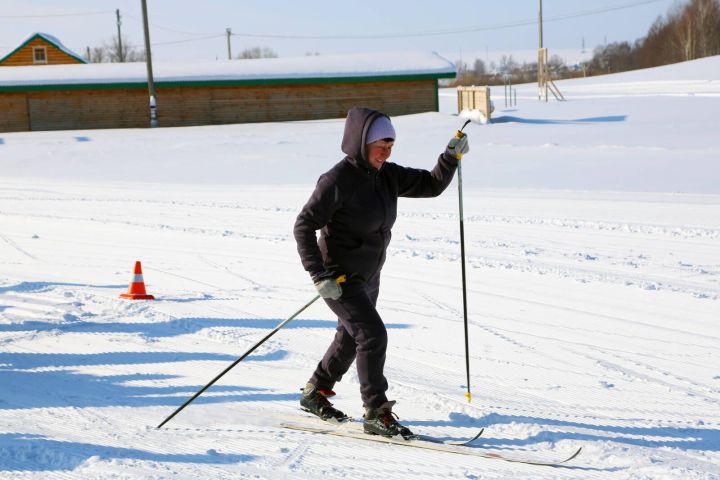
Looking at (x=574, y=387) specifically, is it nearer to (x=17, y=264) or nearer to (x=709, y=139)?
(x=17, y=264)

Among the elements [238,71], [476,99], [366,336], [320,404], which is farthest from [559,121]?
[366,336]

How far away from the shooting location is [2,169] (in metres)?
22.1

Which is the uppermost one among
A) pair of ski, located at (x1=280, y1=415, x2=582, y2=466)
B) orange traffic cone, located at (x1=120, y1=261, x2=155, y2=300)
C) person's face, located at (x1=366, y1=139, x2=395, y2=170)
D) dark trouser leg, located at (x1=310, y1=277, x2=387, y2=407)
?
person's face, located at (x1=366, y1=139, x2=395, y2=170)

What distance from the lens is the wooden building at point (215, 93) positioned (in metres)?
33.3

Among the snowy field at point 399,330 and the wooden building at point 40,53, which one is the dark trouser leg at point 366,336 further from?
the wooden building at point 40,53

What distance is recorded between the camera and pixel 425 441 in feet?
15.4

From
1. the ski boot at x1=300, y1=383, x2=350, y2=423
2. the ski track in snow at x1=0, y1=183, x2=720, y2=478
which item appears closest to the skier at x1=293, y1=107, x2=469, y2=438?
the ski boot at x1=300, y1=383, x2=350, y2=423

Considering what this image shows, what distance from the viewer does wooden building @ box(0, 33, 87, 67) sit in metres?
47.6

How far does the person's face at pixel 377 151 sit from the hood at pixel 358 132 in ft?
0.10

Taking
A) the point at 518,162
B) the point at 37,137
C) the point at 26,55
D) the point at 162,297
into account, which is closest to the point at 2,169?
the point at 37,137

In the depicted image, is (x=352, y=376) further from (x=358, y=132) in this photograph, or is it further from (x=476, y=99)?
(x=476, y=99)

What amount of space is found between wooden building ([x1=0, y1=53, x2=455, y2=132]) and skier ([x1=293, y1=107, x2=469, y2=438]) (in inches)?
1172

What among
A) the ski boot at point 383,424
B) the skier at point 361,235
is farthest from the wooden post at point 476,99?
the ski boot at point 383,424

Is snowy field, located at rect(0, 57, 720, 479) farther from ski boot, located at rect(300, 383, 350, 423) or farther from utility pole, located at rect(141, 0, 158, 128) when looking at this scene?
utility pole, located at rect(141, 0, 158, 128)
